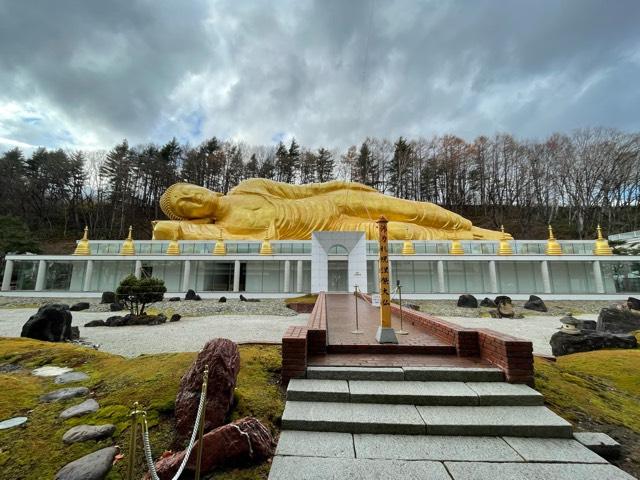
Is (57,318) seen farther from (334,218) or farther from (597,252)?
(597,252)

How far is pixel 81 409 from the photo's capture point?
3.42m

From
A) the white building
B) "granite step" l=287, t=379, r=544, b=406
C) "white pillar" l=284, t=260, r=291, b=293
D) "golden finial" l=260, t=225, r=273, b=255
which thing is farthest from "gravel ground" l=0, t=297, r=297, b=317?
"granite step" l=287, t=379, r=544, b=406

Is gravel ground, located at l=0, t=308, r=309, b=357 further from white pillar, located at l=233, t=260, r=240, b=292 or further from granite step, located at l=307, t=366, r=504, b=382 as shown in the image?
white pillar, located at l=233, t=260, r=240, b=292

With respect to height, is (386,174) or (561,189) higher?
(386,174)

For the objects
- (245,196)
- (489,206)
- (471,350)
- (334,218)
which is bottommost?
(471,350)

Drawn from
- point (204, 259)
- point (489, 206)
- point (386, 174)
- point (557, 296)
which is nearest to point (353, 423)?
point (204, 259)

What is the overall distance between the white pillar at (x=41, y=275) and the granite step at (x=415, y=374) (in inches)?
959

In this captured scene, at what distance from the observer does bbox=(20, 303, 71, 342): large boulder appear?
24.6 feet

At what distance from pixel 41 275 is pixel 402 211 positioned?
81.3 ft

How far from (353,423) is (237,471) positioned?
1.17m

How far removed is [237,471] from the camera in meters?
2.57

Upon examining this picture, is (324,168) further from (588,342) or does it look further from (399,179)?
(588,342)

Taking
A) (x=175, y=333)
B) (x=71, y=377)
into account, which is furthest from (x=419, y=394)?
(x=175, y=333)

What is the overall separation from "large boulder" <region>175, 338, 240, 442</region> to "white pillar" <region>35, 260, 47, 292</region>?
23.9 m
